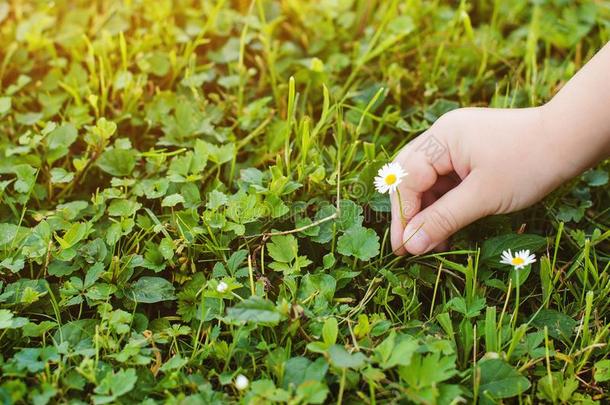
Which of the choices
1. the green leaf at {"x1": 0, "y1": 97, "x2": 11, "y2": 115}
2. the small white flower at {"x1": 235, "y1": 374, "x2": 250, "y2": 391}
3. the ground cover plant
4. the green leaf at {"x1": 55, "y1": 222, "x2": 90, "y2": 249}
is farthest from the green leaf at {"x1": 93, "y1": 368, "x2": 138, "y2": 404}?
the green leaf at {"x1": 0, "y1": 97, "x2": 11, "y2": 115}

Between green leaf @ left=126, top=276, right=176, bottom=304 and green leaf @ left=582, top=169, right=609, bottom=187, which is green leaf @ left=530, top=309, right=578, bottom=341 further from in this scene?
green leaf @ left=126, top=276, right=176, bottom=304

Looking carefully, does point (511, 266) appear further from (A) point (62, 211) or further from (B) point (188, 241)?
(A) point (62, 211)

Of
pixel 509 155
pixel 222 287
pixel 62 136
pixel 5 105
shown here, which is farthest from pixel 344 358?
pixel 5 105

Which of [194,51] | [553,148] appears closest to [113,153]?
[194,51]

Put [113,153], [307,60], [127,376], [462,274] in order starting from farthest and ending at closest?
1. [307,60]
2. [113,153]
3. [462,274]
4. [127,376]

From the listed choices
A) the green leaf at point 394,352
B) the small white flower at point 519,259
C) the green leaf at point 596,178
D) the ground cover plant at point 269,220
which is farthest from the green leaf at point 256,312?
the green leaf at point 596,178

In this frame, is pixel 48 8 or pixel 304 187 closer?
pixel 304 187

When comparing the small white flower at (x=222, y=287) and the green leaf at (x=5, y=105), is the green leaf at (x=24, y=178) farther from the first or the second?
the small white flower at (x=222, y=287)

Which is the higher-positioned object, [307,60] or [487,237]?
[307,60]
